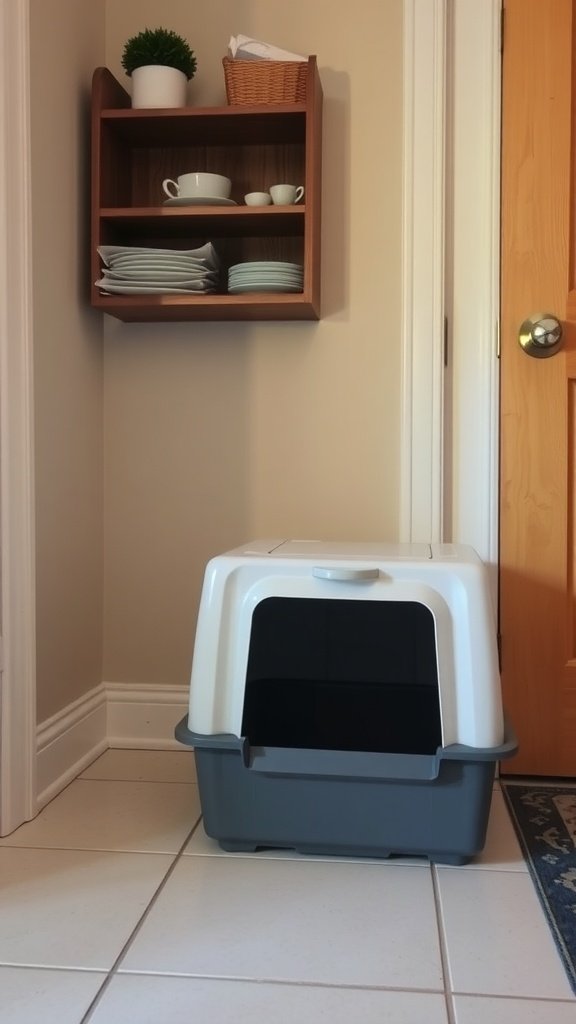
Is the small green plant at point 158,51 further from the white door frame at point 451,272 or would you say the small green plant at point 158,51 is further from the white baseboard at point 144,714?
the white baseboard at point 144,714

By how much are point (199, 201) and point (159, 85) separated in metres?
0.22

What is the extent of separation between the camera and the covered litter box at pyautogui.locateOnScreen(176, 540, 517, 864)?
3.91ft

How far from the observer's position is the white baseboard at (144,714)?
1.74 metres

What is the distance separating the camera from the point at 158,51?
1.58m

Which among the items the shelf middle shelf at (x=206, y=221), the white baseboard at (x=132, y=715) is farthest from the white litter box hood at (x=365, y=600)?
the shelf middle shelf at (x=206, y=221)

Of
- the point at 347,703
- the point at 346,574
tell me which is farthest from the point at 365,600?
the point at 347,703

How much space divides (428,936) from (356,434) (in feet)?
3.01

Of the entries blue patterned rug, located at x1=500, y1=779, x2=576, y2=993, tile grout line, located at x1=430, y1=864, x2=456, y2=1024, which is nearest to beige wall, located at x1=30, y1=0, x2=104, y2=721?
tile grout line, located at x1=430, y1=864, x2=456, y2=1024

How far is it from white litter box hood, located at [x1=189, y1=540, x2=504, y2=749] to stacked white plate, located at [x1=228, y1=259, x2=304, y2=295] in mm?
539

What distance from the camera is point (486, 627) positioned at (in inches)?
46.8

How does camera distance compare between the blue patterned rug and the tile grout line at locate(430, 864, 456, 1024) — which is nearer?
the tile grout line at locate(430, 864, 456, 1024)

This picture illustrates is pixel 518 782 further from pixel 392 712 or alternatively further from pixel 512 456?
pixel 512 456

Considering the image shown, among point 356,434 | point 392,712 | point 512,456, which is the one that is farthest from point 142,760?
point 512,456

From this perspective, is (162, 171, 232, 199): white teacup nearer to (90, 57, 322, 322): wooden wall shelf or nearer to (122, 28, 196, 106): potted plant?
(90, 57, 322, 322): wooden wall shelf
